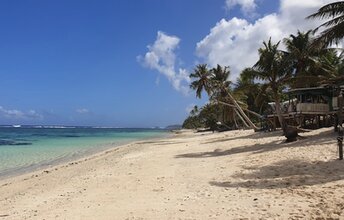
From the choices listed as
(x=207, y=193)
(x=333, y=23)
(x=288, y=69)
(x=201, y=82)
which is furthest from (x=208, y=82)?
(x=207, y=193)

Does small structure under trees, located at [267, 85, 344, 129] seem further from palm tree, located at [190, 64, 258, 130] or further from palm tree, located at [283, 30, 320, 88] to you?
palm tree, located at [190, 64, 258, 130]

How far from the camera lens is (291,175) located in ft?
34.8

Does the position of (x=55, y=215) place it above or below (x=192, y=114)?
below

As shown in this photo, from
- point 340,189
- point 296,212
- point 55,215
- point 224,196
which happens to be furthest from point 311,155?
point 55,215

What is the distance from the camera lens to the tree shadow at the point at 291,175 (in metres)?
9.70

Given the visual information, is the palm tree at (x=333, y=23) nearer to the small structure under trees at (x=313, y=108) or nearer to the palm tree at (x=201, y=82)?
the small structure under trees at (x=313, y=108)

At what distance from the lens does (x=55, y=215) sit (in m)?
8.32

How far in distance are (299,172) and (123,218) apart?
548 centimetres

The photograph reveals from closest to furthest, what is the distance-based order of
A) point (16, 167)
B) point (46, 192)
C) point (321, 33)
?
point (46, 192) → point (321, 33) → point (16, 167)

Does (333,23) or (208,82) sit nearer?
(333,23)

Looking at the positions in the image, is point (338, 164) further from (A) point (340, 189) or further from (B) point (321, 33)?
(B) point (321, 33)

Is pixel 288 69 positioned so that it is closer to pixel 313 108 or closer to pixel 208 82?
pixel 313 108

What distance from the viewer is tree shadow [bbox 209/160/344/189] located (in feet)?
31.8

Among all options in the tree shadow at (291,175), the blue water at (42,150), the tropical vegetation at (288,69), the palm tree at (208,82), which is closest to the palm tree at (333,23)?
the tropical vegetation at (288,69)
